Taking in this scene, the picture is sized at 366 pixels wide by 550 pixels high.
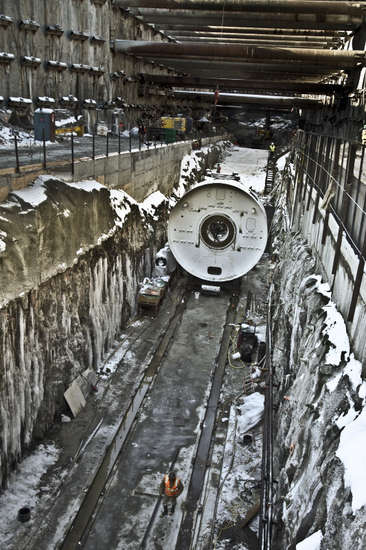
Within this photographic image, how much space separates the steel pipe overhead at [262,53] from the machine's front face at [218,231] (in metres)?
5.45

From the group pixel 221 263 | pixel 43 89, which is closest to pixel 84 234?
pixel 221 263

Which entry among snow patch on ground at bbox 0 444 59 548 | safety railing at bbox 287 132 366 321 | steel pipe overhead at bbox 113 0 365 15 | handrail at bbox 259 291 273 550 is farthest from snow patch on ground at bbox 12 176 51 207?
steel pipe overhead at bbox 113 0 365 15

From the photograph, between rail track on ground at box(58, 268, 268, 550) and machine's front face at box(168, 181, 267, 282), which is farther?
machine's front face at box(168, 181, 267, 282)

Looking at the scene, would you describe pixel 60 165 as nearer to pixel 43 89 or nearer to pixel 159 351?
pixel 159 351

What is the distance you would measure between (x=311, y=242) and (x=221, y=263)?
20.9 ft

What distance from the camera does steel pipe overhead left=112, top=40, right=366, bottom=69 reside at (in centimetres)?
1722

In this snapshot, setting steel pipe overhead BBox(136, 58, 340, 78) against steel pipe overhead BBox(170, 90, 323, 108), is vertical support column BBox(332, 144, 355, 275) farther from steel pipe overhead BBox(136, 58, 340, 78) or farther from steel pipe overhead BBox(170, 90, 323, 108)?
steel pipe overhead BBox(170, 90, 323, 108)

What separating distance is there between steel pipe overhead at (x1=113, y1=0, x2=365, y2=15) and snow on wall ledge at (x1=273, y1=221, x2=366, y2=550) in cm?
1137

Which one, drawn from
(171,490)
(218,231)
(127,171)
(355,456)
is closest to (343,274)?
(355,456)

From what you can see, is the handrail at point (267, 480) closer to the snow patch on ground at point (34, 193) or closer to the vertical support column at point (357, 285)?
the vertical support column at point (357, 285)

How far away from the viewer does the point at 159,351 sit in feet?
51.0

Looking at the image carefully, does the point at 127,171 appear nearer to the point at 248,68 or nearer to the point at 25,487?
the point at 248,68

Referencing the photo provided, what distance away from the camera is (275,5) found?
1823 cm

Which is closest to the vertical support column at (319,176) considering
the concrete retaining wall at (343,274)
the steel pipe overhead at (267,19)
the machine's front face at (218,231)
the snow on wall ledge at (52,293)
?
the concrete retaining wall at (343,274)
